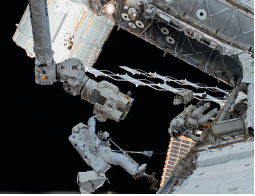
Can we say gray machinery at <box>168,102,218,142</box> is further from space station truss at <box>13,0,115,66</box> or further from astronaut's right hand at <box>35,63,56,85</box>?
space station truss at <box>13,0,115,66</box>

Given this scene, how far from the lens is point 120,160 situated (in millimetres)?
6766

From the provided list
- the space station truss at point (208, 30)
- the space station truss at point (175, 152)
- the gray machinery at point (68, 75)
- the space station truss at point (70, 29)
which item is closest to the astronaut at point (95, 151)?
the gray machinery at point (68, 75)

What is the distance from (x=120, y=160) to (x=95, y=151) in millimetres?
646

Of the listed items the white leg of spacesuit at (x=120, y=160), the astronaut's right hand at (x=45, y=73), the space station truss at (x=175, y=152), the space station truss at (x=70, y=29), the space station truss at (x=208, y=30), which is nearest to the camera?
the astronaut's right hand at (x=45, y=73)

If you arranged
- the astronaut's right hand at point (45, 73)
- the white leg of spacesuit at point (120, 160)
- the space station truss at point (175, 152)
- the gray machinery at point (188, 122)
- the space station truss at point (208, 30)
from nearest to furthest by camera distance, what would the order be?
1. the astronaut's right hand at point (45, 73)
2. the white leg of spacesuit at point (120, 160)
3. the space station truss at point (208, 30)
4. the gray machinery at point (188, 122)
5. the space station truss at point (175, 152)

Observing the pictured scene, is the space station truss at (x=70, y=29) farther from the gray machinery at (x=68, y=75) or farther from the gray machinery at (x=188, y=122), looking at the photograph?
the gray machinery at (x=188, y=122)

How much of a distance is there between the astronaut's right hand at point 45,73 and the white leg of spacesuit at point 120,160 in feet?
6.93

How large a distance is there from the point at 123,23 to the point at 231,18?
9.45 feet

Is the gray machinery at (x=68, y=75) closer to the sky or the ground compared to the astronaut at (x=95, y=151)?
closer to the sky

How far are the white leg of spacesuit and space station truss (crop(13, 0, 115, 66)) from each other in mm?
3487

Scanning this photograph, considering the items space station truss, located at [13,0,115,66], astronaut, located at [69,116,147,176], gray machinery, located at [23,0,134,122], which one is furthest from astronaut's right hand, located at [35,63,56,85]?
space station truss, located at [13,0,115,66]

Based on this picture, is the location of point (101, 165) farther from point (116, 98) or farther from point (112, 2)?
point (112, 2)

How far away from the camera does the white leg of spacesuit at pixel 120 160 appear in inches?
260

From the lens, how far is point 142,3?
7469 mm
